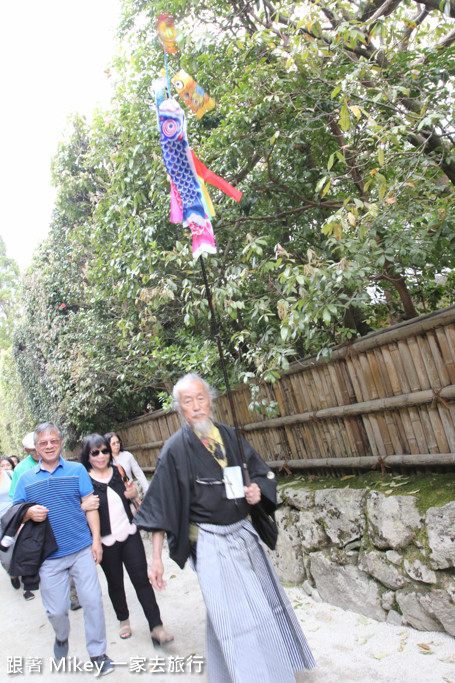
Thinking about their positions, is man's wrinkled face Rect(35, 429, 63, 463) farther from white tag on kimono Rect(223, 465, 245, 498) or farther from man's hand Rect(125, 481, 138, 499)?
white tag on kimono Rect(223, 465, 245, 498)

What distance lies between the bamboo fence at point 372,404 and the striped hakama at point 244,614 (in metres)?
1.44

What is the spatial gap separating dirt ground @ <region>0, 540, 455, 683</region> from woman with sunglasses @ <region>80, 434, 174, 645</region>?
26 cm

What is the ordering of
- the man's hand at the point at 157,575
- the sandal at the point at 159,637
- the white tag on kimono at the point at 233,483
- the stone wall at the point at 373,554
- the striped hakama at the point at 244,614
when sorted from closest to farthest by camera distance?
the striped hakama at the point at 244,614, the man's hand at the point at 157,575, the white tag on kimono at the point at 233,483, the stone wall at the point at 373,554, the sandal at the point at 159,637

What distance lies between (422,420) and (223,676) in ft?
6.81

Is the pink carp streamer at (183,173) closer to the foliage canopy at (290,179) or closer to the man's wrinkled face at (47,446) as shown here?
the foliage canopy at (290,179)

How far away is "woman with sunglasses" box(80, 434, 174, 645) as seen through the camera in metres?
4.62

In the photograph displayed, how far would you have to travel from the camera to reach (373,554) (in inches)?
161

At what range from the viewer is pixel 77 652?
4723 millimetres

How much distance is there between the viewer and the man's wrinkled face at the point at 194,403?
11.1 feet

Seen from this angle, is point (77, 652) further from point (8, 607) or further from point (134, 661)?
point (8, 607)

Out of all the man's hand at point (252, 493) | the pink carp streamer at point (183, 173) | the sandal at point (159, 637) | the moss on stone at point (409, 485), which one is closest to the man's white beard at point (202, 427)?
the man's hand at point (252, 493)

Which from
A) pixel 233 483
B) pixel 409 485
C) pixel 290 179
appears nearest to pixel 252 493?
pixel 233 483

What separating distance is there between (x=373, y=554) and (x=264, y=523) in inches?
42.6

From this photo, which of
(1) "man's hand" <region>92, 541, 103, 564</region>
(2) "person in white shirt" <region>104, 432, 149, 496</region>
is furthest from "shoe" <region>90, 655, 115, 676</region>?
(2) "person in white shirt" <region>104, 432, 149, 496</region>
